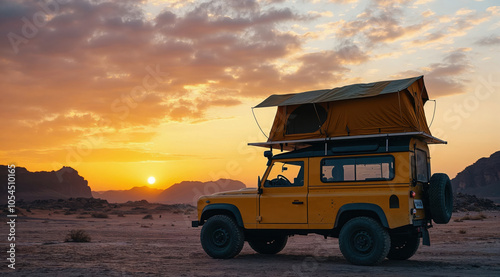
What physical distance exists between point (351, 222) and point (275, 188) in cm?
222

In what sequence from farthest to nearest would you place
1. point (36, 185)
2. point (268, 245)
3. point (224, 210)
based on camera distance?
point (36, 185) → point (268, 245) → point (224, 210)

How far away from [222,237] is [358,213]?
12.4 ft

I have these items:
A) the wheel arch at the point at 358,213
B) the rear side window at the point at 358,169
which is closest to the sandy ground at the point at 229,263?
the wheel arch at the point at 358,213

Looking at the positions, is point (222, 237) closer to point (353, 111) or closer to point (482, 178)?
point (353, 111)

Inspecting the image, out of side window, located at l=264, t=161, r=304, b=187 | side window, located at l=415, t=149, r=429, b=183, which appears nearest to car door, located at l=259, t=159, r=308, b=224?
side window, located at l=264, t=161, r=304, b=187

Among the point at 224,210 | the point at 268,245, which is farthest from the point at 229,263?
the point at 268,245

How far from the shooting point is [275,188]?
46.0 ft

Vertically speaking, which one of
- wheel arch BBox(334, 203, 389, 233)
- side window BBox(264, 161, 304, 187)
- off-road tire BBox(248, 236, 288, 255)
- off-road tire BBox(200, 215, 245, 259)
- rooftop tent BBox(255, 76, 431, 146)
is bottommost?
off-road tire BBox(248, 236, 288, 255)

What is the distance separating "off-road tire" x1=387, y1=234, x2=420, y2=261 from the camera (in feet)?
46.7

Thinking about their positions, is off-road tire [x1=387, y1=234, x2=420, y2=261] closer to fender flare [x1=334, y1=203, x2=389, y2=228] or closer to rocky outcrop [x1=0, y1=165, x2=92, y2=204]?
fender flare [x1=334, y1=203, x2=389, y2=228]

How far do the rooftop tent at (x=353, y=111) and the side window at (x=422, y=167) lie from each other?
548mm

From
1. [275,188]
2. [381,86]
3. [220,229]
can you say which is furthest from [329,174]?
[220,229]

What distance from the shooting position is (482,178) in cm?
17712

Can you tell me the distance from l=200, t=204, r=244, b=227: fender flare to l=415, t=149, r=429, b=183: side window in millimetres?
4579
